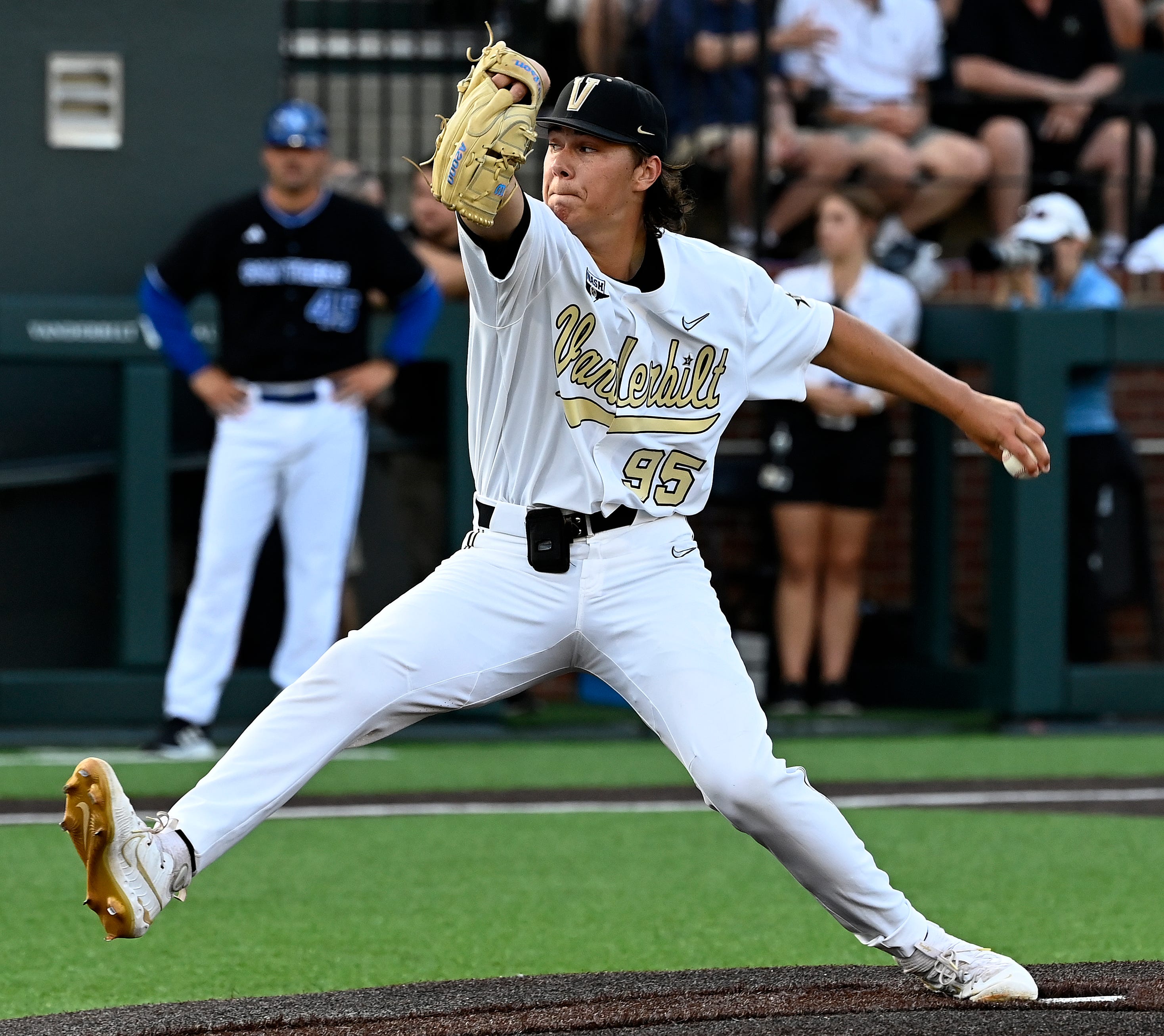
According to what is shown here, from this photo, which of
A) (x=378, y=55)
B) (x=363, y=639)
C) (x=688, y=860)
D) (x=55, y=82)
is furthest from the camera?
(x=378, y=55)

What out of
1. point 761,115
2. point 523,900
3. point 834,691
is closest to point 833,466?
point 834,691

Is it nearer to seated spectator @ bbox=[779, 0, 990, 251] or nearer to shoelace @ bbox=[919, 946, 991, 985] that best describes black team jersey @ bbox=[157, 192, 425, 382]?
seated spectator @ bbox=[779, 0, 990, 251]

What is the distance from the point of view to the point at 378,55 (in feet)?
34.8

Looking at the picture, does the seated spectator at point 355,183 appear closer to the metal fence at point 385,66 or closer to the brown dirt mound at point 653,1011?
the metal fence at point 385,66

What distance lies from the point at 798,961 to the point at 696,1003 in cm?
71

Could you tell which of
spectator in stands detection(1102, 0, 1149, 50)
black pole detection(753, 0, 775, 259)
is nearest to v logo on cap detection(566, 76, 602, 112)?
black pole detection(753, 0, 775, 259)

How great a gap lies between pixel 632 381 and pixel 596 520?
0.29 metres

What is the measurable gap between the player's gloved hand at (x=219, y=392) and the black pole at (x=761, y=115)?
3065mm

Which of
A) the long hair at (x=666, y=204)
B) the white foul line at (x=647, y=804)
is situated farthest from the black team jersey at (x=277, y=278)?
the long hair at (x=666, y=204)

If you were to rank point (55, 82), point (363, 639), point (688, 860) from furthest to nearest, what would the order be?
point (55, 82)
point (688, 860)
point (363, 639)

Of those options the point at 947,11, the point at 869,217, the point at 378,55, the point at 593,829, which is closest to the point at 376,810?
the point at 593,829

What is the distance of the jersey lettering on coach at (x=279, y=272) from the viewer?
8.08m

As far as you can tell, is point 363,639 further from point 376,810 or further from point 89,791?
point 376,810

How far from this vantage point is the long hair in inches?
162
